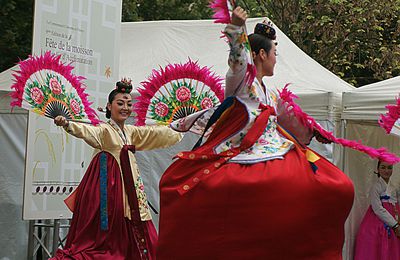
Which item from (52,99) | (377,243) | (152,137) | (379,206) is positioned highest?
(52,99)

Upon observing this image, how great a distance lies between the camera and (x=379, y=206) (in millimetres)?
6656

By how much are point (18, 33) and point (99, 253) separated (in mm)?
6747

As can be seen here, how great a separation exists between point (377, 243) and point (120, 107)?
2658 mm

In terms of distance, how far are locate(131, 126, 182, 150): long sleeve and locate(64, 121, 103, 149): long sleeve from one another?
0.29 meters

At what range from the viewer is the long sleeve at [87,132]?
501cm

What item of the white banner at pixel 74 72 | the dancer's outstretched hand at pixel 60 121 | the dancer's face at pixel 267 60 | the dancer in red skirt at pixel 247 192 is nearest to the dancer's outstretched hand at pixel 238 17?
the dancer in red skirt at pixel 247 192

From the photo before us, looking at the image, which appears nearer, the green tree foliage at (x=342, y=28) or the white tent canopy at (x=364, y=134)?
the white tent canopy at (x=364, y=134)

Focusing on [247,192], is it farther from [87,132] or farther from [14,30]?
[14,30]

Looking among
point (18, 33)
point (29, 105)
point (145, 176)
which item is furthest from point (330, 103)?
point (18, 33)

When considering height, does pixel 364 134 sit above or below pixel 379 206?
above

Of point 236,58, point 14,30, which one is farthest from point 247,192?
point 14,30

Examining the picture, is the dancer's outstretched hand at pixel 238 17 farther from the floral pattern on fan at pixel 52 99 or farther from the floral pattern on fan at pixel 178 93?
the floral pattern on fan at pixel 52 99

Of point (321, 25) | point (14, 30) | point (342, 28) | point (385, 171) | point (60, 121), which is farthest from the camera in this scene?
point (342, 28)

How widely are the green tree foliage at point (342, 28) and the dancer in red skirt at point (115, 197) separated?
6.95m
